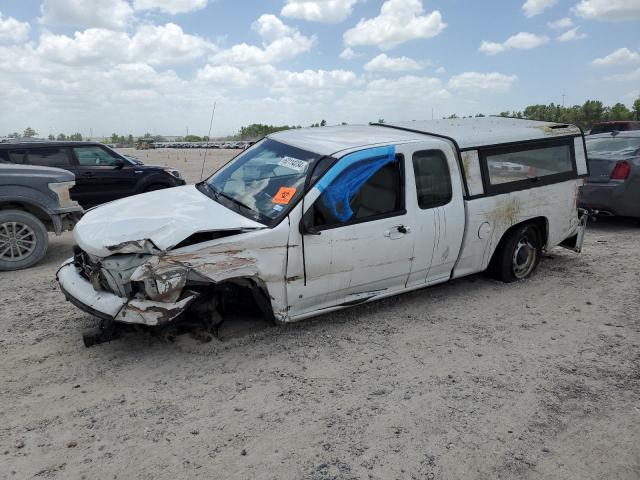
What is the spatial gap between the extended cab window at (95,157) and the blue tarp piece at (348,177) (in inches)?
258

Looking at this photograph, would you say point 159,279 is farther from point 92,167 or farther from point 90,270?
point 92,167

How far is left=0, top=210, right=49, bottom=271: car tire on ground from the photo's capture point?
6176mm

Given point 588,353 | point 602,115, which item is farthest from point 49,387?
point 602,115

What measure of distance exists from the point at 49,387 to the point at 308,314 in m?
1.94

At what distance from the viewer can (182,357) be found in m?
3.85

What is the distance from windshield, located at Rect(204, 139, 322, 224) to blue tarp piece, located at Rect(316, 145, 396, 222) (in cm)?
22

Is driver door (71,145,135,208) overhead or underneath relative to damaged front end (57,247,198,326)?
overhead

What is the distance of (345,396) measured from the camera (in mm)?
3361

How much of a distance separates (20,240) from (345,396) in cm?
501

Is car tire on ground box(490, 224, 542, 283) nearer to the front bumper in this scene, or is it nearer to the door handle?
the door handle

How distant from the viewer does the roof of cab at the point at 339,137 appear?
174 inches

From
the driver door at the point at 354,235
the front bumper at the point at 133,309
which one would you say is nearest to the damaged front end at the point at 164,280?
the front bumper at the point at 133,309

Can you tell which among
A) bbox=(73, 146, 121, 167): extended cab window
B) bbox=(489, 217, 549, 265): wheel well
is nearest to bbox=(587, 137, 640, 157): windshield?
bbox=(489, 217, 549, 265): wheel well

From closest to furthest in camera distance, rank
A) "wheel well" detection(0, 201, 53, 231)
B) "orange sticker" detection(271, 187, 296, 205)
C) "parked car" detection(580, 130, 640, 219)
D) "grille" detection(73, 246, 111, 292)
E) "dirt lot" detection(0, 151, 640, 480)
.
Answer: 1. "dirt lot" detection(0, 151, 640, 480)
2. "grille" detection(73, 246, 111, 292)
3. "orange sticker" detection(271, 187, 296, 205)
4. "wheel well" detection(0, 201, 53, 231)
5. "parked car" detection(580, 130, 640, 219)
